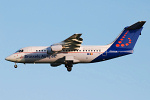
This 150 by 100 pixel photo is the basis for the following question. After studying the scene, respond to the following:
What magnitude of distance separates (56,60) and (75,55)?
298 centimetres

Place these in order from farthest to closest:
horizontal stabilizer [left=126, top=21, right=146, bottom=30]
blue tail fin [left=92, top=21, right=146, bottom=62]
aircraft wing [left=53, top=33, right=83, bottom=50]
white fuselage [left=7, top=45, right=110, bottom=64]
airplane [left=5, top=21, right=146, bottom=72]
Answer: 1. blue tail fin [left=92, top=21, right=146, bottom=62]
2. white fuselage [left=7, top=45, right=110, bottom=64]
3. airplane [left=5, top=21, right=146, bottom=72]
4. horizontal stabilizer [left=126, top=21, right=146, bottom=30]
5. aircraft wing [left=53, top=33, right=83, bottom=50]

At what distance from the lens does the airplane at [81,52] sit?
5947cm

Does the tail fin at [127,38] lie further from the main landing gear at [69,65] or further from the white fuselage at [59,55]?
the main landing gear at [69,65]

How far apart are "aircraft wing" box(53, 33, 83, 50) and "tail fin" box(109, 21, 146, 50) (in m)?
5.25

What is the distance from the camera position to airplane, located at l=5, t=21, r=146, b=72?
59469 mm

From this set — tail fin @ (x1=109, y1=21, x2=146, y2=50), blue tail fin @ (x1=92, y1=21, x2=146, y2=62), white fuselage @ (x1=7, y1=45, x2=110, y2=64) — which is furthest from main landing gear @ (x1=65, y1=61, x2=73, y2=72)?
tail fin @ (x1=109, y1=21, x2=146, y2=50)

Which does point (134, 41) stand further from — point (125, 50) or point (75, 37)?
point (75, 37)

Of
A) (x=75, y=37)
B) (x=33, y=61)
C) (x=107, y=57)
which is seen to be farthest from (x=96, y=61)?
(x=33, y=61)

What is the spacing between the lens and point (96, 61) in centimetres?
6031

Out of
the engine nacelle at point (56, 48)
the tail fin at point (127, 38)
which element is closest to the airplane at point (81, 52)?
the tail fin at point (127, 38)

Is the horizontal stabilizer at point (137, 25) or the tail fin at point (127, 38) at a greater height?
the horizontal stabilizer at point (137, 25)

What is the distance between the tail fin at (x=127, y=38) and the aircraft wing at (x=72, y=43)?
5.25 m

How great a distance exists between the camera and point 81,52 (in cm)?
5972

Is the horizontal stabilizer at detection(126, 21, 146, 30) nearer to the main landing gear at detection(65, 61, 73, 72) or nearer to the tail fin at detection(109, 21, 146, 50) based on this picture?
the tail fin at detection(109, 21, 146, 50)
